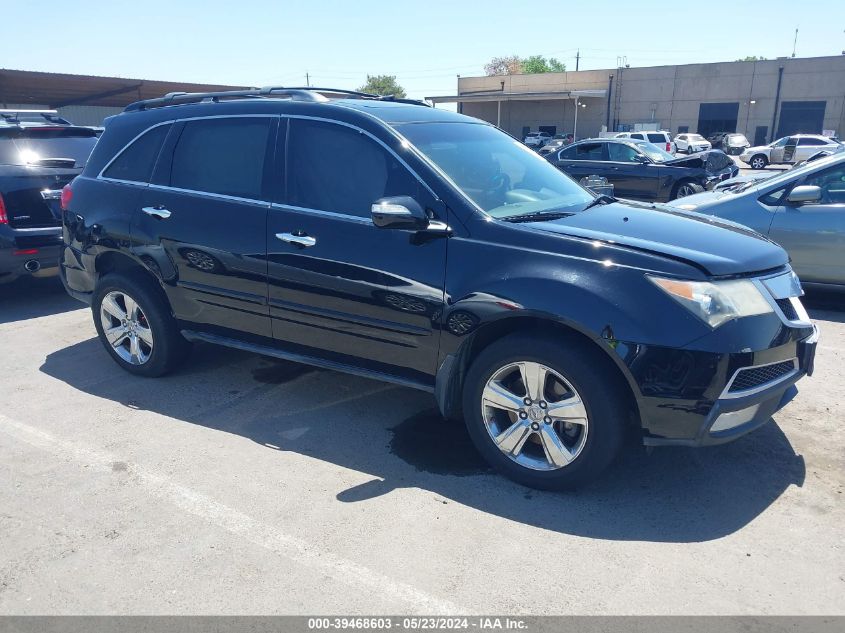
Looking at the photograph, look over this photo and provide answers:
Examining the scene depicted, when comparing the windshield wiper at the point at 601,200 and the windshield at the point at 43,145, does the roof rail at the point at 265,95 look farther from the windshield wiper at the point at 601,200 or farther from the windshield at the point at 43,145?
the windshield at the point at 43,145

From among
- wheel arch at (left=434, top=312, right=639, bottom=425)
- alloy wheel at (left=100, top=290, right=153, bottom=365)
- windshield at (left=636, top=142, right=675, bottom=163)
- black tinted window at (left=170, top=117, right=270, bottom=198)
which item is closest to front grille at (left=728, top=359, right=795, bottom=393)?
wheel arch at (left=434, top=312, right=639, bottom=425)

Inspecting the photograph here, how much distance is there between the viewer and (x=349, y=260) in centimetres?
383

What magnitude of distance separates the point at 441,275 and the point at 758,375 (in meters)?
1.61

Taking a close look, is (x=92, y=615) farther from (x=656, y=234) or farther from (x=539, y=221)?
(x=656, y=234)

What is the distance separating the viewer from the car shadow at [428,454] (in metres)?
3.28

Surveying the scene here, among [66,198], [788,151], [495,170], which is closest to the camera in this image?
[495,170]

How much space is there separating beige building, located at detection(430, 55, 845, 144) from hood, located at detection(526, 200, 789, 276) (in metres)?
48.8

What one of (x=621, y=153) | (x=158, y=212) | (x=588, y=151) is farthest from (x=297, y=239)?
(x=588, y=151)

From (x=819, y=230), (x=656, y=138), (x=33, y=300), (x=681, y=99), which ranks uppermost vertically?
(x=681, y=99)

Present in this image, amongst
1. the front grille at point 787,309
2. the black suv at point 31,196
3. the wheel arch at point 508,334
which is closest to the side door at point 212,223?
the wheel arch at point 508,334

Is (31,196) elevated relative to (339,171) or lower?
lower

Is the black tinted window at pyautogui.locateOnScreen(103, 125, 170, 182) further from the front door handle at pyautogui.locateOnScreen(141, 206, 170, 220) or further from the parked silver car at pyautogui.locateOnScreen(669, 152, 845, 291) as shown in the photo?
the parked silver car at pyautogui.locateOnScreen(669, 152, 845, 291)

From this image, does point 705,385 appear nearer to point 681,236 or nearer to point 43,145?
point 681,236

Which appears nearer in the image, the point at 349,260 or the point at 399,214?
the point at 399,214
